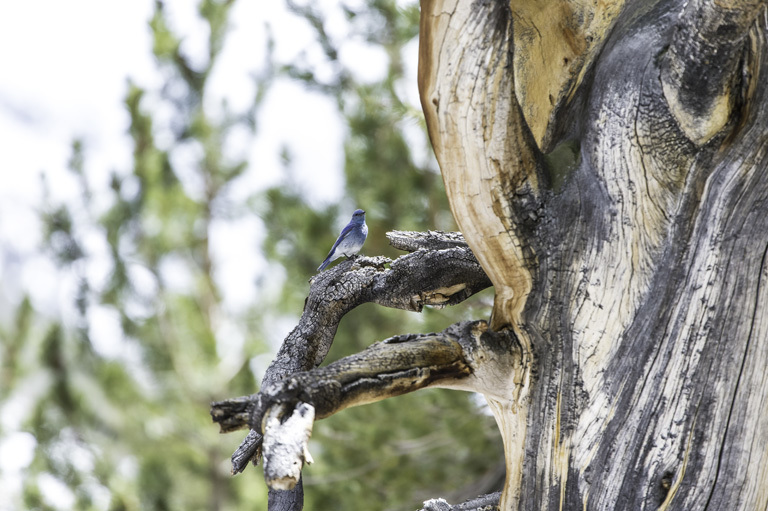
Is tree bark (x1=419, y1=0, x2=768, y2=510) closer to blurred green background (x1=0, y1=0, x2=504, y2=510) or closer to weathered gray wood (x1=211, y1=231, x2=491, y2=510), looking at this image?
weathered gray wood (x1=211, y1=231, x2=491, y2=510)

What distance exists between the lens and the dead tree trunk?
1189 millimetres

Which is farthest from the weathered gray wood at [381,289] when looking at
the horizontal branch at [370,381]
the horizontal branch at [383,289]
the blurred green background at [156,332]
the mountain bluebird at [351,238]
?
the blurred green background at [156,332]

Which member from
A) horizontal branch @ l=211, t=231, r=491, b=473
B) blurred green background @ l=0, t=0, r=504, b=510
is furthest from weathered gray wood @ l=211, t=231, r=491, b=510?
blurred green background @ l=0, t=0, r=504, b=510

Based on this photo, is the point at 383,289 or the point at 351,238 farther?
the point at 351,238

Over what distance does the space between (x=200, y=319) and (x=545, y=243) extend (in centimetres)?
603

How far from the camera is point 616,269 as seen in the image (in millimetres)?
1275

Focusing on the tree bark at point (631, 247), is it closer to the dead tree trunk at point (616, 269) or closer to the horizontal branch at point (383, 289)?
the dead tree trunk at point (616, 269)

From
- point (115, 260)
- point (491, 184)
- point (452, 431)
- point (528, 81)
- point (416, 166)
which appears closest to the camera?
point (491, 184)

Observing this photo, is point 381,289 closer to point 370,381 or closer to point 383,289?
point 383,289

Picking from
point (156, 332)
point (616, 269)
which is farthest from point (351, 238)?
point (156, 332)

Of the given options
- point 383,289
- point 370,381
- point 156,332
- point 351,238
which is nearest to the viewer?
point 370,381

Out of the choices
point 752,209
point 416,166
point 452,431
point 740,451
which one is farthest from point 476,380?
point 416,166

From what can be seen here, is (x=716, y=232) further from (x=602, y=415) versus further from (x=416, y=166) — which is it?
(x=416, y=166)

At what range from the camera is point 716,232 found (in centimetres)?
122
